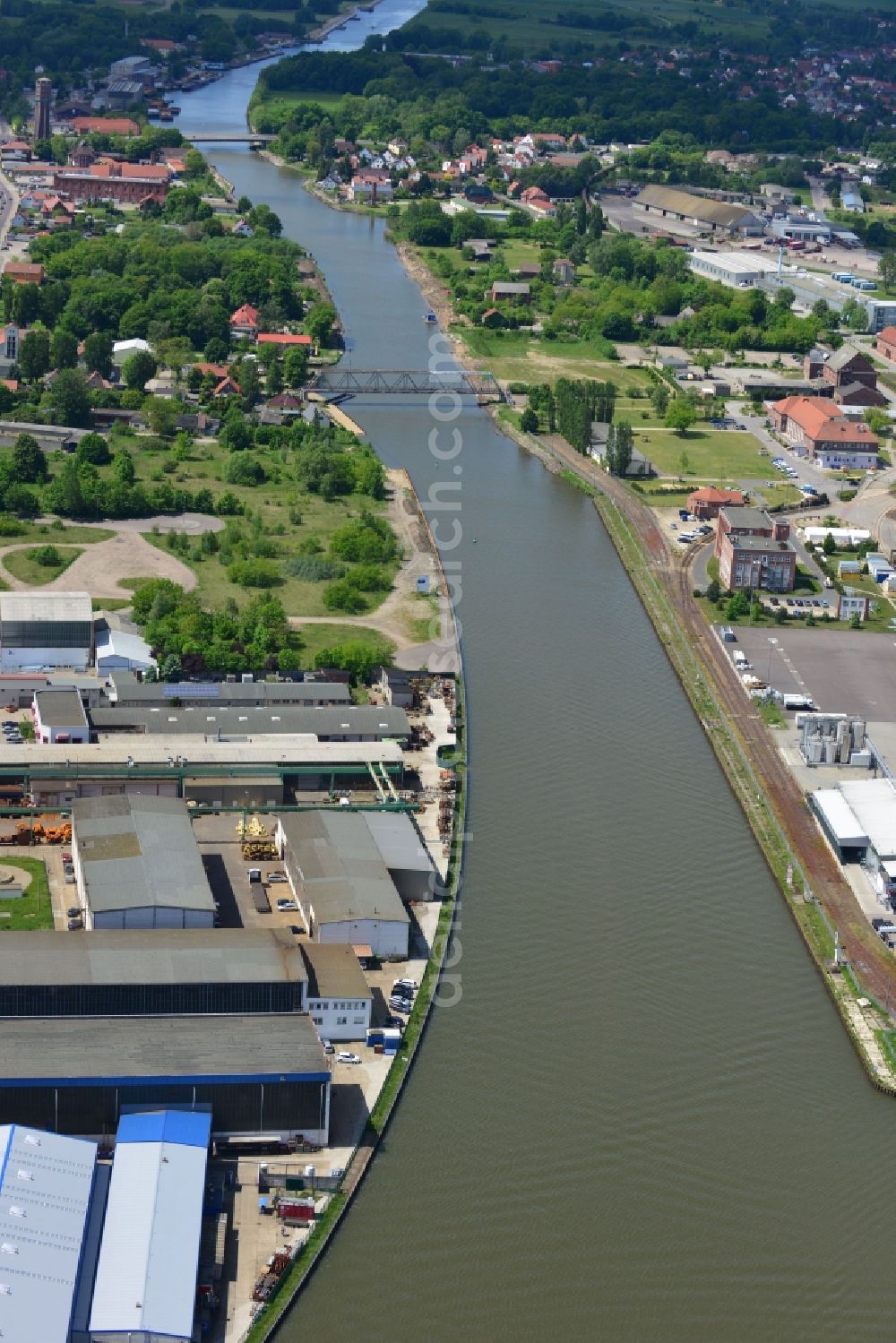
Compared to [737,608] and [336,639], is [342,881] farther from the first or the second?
[737,608]

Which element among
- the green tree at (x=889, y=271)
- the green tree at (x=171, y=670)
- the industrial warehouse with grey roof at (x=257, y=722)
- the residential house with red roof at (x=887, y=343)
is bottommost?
the industrial warehouse with grey roof at (x=257, y=722)

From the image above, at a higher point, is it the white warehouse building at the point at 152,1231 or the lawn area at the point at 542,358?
the lawn area at the point at 542,358

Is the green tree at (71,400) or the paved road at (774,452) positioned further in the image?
the paved road at (774,452)

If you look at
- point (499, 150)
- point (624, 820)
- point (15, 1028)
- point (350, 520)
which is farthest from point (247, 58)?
point (15, 1028)

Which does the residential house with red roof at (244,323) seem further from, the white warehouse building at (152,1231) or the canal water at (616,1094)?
the white warehouse building at (152,1231)

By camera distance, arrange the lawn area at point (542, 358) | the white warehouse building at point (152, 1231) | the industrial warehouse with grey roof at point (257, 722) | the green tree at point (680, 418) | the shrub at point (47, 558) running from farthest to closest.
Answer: the lawn area at point (542, 358), the green tree at point (680, 418), the shrub at point (47, 558), the industrial warehouse with grey roof at point (257, 722), the white warehouse building at point (152, 1231)

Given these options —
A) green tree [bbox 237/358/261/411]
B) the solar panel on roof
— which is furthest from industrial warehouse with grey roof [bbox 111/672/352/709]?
green tree [bbox 237/358/261/411]

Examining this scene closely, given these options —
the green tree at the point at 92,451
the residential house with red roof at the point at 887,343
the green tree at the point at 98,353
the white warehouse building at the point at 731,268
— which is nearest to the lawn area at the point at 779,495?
the green tree at the point at 92,451
